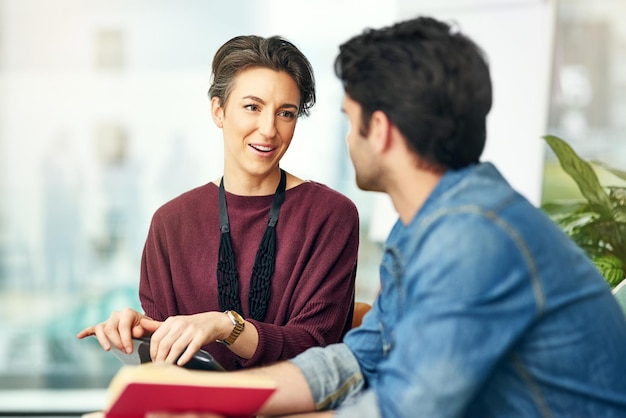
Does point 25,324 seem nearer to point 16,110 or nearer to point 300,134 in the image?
point 16,110

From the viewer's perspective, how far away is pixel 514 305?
1.30m

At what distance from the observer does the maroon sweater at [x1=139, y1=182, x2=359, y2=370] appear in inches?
83.7

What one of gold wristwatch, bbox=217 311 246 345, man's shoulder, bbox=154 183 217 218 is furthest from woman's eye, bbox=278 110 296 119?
gold wristwatch, bbox=217 311 246 345

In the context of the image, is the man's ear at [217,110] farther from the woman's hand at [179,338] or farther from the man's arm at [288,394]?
the man's arm at [288,394]

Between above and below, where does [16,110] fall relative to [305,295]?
above

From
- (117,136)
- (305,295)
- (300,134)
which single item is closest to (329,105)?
(300,134)

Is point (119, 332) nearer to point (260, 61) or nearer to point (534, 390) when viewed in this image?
point (260, 61)

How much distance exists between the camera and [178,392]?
4.30 feet

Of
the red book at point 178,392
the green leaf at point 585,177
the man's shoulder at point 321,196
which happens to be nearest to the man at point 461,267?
the red book at point 178,392

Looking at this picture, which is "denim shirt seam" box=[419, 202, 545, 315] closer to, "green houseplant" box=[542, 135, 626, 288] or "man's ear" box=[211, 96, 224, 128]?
"man's ear" box=[211, 96, 224, 128]

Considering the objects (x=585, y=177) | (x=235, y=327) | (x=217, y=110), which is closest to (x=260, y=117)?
(x=217, y=110)

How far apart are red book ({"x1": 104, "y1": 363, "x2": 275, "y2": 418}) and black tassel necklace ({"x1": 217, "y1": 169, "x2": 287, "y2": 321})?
721mm

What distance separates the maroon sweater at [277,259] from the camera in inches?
83.7

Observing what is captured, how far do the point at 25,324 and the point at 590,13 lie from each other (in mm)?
3467
